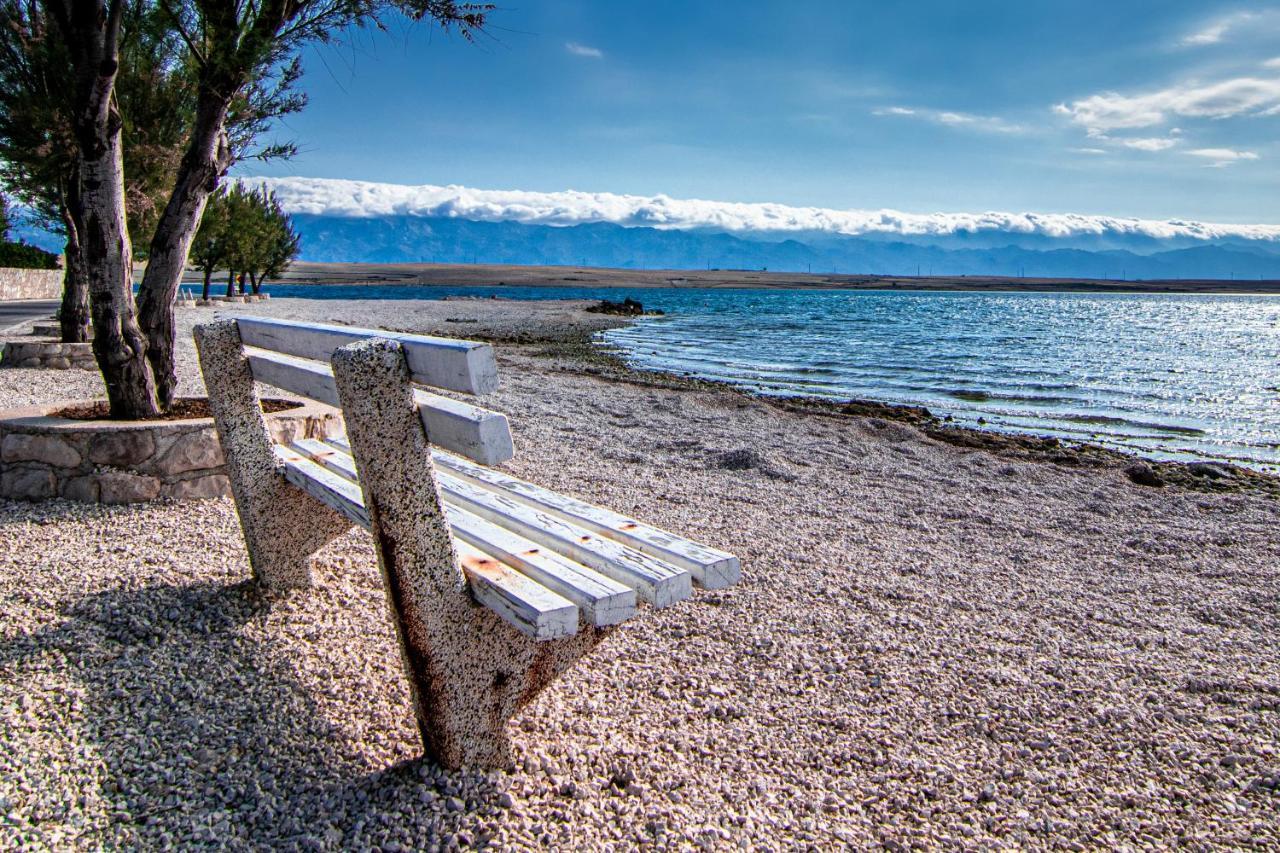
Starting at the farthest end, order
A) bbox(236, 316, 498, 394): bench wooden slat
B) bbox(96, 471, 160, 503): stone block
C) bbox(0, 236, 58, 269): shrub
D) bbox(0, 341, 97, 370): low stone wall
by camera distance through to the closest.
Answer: bbox(0, 236, 58, 269): shrub
bbox(0, 341, 97, 370): low stone wall
bbox(96, 471, 160, 503): stone block
bbox(236, 316, 498, 394): bench wooden slat

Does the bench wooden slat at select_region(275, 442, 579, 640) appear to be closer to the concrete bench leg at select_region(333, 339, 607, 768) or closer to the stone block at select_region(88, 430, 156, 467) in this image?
the concrete bench leg at select_region(333, 339, 607, 768)

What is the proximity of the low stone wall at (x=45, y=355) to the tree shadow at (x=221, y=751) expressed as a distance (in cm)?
998

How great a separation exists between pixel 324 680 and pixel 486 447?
6.10ft

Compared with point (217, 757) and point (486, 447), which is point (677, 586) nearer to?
point (486, 447)

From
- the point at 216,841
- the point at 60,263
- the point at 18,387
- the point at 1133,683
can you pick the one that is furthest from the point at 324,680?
the point at 60,263

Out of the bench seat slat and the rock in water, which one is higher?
the bench seat slat

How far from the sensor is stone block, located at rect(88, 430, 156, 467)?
5.29 meters

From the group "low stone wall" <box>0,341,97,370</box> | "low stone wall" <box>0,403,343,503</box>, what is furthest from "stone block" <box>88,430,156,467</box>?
"low stone wall" <box>0,341,97,370</box>

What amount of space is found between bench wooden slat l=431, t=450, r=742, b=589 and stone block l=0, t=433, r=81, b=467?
3.53 m

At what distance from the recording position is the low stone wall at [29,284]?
34.8 m

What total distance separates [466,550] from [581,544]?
0.38m

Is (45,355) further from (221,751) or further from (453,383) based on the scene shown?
(453,383)

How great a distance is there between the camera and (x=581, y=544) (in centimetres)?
257

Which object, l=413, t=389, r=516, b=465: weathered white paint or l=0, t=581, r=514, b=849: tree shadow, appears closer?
l=413, t=389, r=516, b=465: weathered white paint
